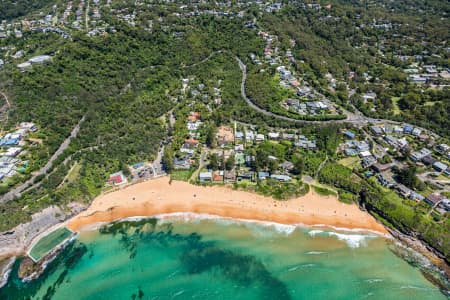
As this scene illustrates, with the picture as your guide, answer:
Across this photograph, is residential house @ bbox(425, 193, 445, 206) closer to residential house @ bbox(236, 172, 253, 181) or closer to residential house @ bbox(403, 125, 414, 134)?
residential house @ bbox(403, 125, 414, 134)

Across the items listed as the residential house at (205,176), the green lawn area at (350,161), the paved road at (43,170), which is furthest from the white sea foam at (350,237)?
the paved road at (43,170)

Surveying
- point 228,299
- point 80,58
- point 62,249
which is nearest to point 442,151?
point 228,299

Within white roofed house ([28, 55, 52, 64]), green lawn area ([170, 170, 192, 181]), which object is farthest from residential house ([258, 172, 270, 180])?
white roofed house ([28, 55, 52, 64])

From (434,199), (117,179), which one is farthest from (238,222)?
(434,199)

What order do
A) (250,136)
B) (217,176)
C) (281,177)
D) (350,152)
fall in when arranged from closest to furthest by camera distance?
(281,177), (217,176), (350,152), (250,136)

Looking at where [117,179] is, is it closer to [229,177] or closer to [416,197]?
[229,177]
